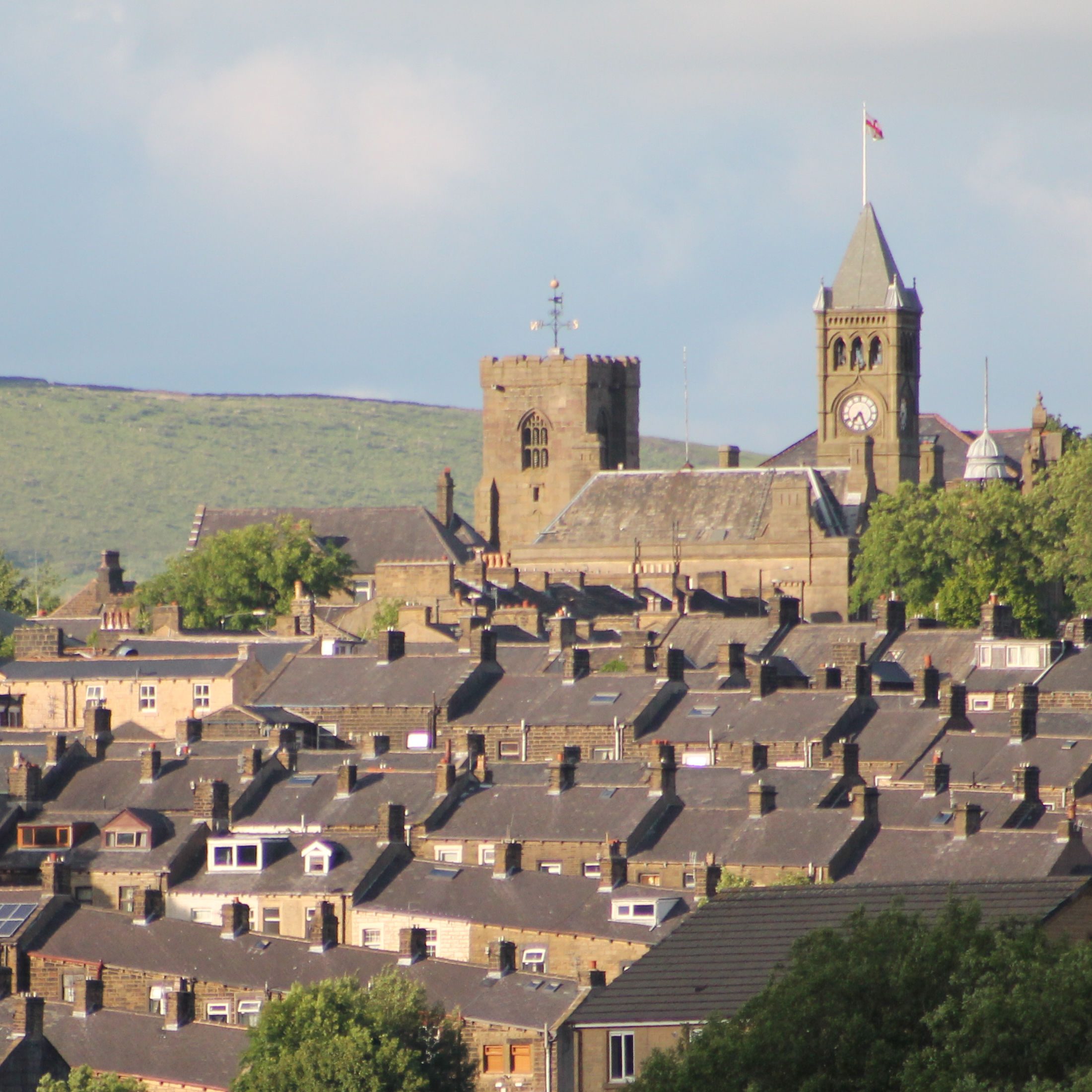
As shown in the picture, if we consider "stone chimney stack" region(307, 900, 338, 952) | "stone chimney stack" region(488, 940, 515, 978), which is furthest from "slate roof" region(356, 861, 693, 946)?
"stone chimney stack" region(488, 940, 515, 978)

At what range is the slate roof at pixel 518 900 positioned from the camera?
81.2 meters

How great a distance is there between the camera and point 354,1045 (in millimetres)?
68250

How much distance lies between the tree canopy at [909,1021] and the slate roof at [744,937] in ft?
25.4

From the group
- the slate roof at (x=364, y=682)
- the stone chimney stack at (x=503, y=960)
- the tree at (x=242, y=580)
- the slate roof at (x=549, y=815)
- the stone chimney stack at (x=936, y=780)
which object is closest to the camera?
the stone chimney stack at (x=503, y=960)

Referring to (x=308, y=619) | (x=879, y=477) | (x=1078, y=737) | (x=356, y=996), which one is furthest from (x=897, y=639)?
(x=879, y=477)

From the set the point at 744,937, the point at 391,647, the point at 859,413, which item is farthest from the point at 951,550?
the point at 744,937

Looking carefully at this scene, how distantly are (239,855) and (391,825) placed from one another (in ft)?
14.5

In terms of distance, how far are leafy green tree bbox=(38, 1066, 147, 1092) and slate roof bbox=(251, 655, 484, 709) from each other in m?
38.2

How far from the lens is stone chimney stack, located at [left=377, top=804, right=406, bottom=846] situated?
8812 centimetres

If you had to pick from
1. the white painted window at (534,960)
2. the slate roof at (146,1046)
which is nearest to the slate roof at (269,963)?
the white painted window at (534,960)

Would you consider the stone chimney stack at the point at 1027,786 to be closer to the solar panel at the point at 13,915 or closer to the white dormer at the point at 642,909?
the white dormer at the point at 642,909

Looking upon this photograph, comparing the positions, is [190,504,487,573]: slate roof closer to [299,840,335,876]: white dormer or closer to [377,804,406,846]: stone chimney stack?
[377,804,406,846]: stone chimney stack

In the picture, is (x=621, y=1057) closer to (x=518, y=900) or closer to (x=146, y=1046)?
(x=146, y=1046)

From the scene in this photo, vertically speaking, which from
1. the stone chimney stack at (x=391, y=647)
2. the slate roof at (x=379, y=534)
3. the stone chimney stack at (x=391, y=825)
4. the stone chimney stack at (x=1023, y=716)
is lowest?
the stone chimney stack at (x=391, y=825)
